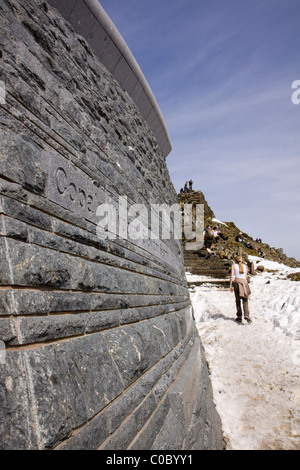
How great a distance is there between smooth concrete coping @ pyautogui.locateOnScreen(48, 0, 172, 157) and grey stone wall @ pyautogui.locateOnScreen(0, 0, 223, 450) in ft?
0.56

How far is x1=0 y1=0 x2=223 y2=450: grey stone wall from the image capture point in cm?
130

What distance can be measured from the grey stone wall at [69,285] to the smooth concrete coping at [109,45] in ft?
0.56

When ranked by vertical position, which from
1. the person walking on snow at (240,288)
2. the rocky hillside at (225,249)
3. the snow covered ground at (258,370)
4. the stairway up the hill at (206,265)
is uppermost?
the rocky hillside at (225,249)

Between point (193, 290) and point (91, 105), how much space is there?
887 cm

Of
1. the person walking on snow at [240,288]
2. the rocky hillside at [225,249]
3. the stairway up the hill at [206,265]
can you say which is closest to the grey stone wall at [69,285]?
the person walking on snow at [240,288]

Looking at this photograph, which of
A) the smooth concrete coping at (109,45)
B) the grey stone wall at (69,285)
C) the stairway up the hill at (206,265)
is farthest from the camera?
the stairway up the hill at (206,265)

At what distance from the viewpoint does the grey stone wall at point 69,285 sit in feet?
4.27

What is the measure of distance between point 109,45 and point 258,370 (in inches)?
197

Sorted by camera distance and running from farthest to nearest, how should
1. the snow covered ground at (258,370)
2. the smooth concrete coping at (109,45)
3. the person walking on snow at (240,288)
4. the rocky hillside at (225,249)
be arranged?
the rocky hillside at (225,249) < the person walking on snow at (240,288) < the snow covered ground at (258,370) < the smooth concrete coping at (109,45)

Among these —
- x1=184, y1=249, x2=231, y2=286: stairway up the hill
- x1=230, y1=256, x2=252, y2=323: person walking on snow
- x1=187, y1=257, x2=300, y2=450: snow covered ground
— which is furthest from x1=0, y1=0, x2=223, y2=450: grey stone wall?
x1=184, y1=249, x2=231, y2=286: stairway up the hill

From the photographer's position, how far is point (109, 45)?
362 centimetres

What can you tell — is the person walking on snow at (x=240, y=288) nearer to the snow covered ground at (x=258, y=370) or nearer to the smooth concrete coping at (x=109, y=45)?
the snow covered ground at (x=258, y=370)

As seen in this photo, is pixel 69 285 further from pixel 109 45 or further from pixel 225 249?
pixel 225 249

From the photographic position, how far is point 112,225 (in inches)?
108
